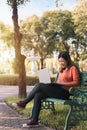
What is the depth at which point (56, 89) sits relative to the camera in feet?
25.0

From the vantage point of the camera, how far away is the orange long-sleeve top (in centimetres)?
756

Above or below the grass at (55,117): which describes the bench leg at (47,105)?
above

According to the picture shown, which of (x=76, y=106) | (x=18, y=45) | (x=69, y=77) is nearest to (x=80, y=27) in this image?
(x=18, y=45)

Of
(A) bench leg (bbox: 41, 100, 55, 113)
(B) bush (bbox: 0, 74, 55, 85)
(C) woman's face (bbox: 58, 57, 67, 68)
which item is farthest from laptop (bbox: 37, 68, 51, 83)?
(B) bush (bbox: 0, 74, 55, 85)

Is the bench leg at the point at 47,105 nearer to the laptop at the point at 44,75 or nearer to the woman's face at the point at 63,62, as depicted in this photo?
the laptop at the point at 44,75

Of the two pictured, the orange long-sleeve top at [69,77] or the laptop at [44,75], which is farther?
the laptop at [44,75]

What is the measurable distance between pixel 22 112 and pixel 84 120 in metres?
2.88

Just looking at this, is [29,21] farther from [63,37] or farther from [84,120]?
[84,120]

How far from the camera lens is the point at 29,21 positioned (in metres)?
47.1

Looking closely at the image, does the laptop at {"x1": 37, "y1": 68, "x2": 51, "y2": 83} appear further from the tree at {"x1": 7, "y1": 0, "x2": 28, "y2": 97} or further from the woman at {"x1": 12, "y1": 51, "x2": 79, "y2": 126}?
the tree at {"x1": 7, "y1": 0, "x2": 28, "y2": 97}

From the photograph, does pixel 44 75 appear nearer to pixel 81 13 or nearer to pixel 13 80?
pixel 13 80

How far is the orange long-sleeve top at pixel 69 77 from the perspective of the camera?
298 inches

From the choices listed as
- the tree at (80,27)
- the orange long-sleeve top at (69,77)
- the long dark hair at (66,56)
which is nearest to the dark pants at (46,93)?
the orange long-sleeve top at (69,77)

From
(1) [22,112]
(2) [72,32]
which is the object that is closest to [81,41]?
(2) [72,32]
